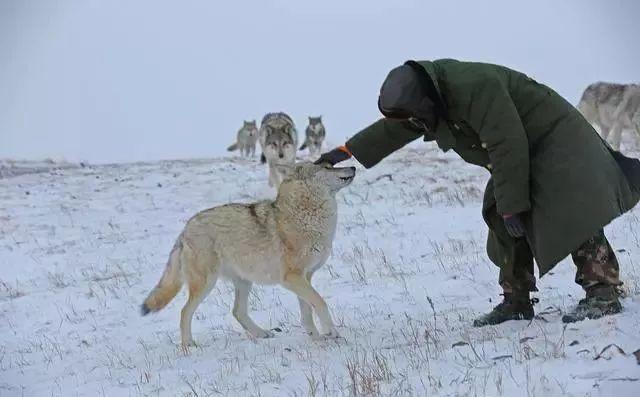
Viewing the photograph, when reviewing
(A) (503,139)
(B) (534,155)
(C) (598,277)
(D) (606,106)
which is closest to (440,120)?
(A) (503,139)

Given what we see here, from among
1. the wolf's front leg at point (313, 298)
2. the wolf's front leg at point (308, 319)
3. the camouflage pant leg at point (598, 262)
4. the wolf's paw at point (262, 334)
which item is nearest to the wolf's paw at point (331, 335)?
the wolf's front leg at point (313, 298)

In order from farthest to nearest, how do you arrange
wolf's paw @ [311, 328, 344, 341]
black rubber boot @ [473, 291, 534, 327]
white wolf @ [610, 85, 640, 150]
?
white wolf @ [610, 85, 640, 150]
wolf's paw @ [311, 328, 344, 341]
black rubber boot @ [473, 291, 534, 327]

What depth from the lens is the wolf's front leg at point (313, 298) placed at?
19.8 feet

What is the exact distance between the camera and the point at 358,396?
4152 millimetres

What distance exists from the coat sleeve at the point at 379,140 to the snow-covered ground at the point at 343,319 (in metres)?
1.36

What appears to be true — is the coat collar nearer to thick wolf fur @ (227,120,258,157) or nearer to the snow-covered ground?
the snow-covered ground

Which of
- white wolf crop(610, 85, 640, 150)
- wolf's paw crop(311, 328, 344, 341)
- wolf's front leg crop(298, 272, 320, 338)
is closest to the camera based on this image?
wolf's paw crop(311, 328, 344, 341)

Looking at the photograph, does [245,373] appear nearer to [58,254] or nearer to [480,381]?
[480,381]

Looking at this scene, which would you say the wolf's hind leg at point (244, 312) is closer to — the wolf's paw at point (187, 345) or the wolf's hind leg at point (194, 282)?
the wolf's hind leg at point (194, 282)

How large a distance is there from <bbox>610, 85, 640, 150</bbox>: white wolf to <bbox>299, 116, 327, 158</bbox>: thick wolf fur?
10.7 metres

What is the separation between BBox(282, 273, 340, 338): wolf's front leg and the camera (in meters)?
6.04

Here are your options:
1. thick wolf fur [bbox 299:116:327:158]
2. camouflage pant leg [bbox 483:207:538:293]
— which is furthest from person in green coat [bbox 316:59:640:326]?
thick wolf fur [bbox 299:116:327:158]

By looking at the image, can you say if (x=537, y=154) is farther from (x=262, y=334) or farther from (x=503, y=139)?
(x=262, y=334)

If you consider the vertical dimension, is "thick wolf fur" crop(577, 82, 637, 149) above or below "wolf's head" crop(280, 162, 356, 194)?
above
